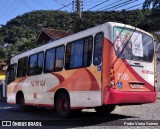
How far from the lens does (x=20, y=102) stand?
17328 mm

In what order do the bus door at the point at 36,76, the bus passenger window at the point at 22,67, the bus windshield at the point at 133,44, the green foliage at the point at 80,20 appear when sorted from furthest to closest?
the green foliage at the point at 80,20 < the bus passenger window at the point at 22,67 < the bus door at the point at 36,76 < the bus windshield at the point at 133,44

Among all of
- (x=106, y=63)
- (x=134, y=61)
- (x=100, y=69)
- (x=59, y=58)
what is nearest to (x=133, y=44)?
(x=134, y=61)

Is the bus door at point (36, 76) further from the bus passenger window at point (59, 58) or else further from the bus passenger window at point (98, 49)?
the bus passenger window at point (98, 49)

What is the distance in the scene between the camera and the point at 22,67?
17047 millimetres

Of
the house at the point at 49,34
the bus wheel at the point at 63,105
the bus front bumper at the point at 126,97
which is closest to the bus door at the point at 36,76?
the bus wheel at the point at 63,105

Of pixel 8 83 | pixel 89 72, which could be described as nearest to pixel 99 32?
pixel 89 72

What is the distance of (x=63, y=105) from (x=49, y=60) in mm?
2094

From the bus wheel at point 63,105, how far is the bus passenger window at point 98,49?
2.19 m

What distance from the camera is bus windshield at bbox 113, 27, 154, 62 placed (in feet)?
35.4

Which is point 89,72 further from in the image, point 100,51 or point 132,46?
point 132,46

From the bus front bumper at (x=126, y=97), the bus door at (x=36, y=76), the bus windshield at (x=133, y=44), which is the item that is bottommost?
the bus front bumper at (x=126, y=97)

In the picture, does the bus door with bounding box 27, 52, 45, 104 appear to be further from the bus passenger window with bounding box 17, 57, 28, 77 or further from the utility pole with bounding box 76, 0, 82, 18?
the utility pole with bounding box 76, 0, 82, 18

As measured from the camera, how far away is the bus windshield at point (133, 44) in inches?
425

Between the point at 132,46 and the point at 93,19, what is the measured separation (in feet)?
47.6
